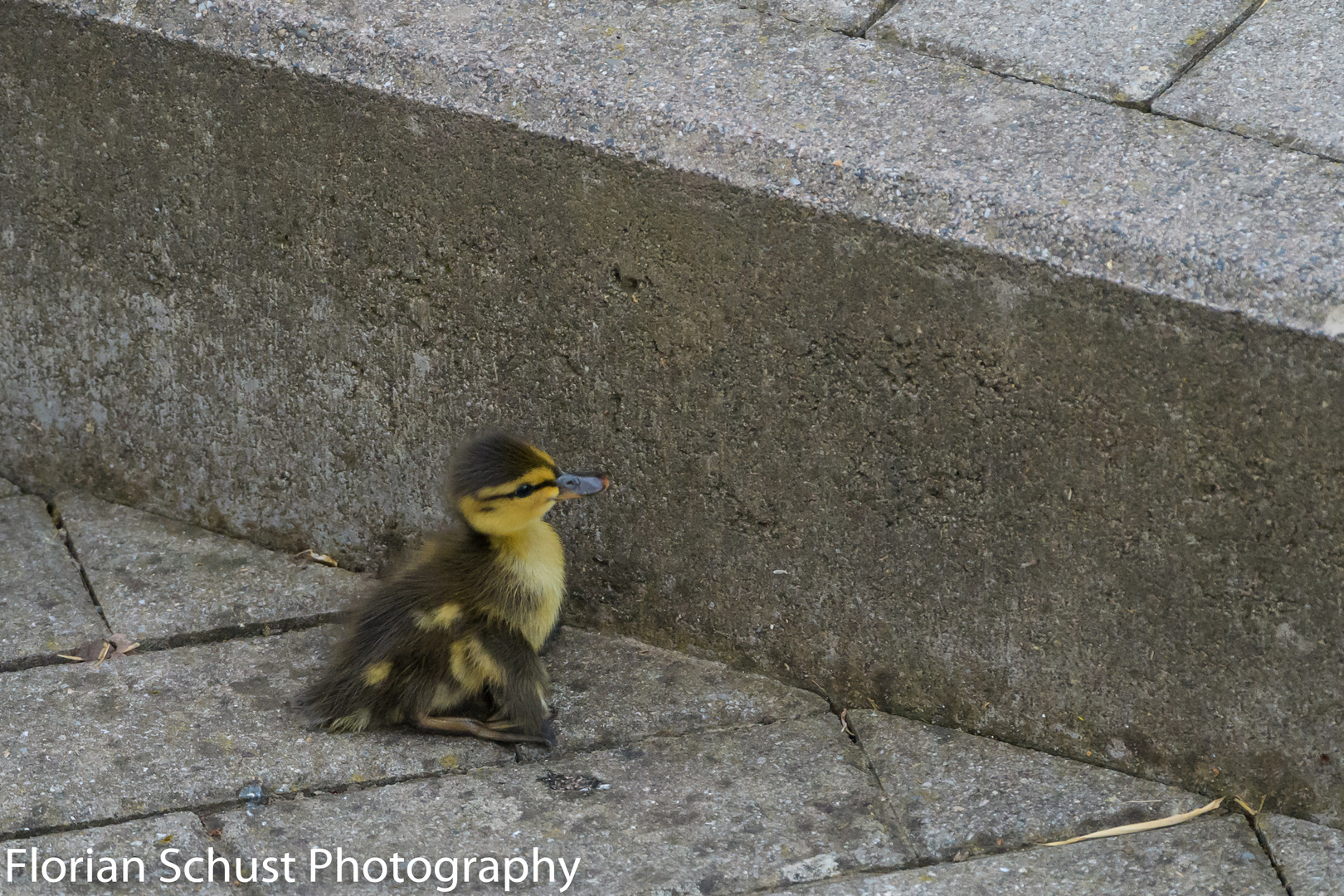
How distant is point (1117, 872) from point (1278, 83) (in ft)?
5.35

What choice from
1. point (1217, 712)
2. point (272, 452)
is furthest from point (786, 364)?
point (272, 452)

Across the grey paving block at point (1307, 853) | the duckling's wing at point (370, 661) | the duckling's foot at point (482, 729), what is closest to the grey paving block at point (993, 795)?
the grey paving block at point (1307, 853)

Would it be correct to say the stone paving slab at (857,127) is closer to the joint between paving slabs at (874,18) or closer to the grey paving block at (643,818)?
the joint between paving slabs at (874,18)

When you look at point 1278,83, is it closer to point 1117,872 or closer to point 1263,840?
point 1263,840

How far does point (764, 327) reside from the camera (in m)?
3.12

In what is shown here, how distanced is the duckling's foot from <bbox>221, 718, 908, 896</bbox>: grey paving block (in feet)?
0.23

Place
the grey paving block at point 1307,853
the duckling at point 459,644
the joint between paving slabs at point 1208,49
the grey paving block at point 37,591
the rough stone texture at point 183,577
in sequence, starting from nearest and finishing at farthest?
1. the grey paving block at point 1307,853
2. the joint between paving slabs at point 1208,49
3. the duckling at point 459,644
4. the grey paving block at point 37,591
5. the rough stone texture at point 183,577

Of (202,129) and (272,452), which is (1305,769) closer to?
(272,452)

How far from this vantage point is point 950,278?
2889 mm

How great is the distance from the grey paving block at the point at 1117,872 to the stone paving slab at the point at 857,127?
1047mm

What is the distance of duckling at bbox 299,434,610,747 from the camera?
3.32 metres

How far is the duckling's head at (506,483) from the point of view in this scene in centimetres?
320

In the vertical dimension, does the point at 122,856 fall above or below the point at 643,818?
below

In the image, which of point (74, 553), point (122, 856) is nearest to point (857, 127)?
point (122, 856)
